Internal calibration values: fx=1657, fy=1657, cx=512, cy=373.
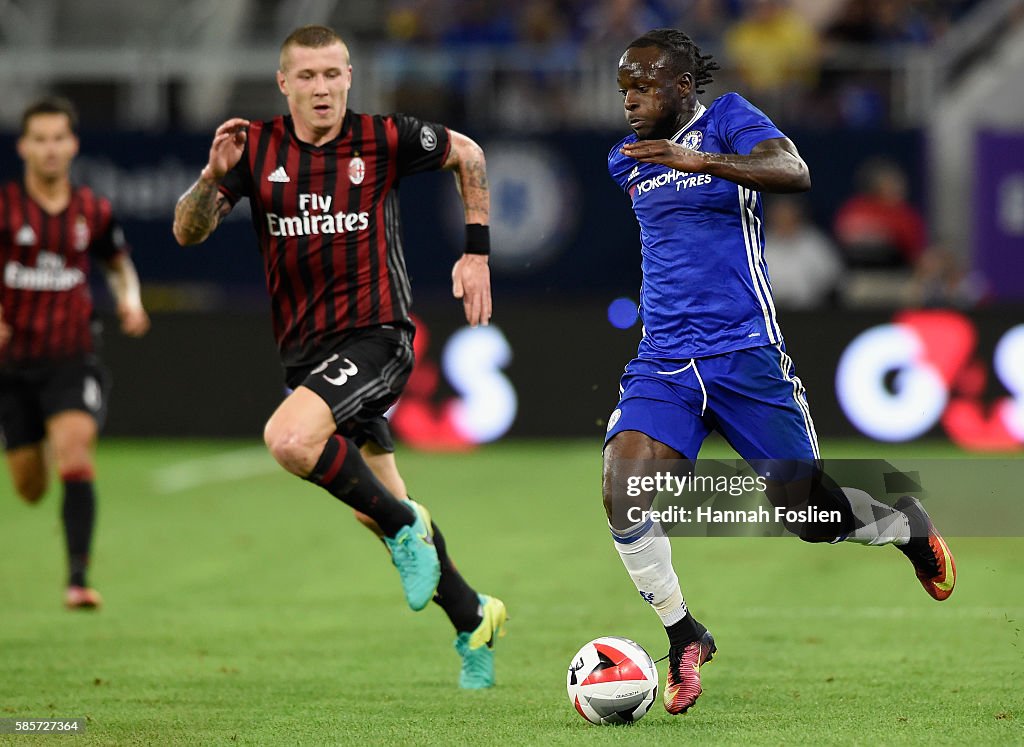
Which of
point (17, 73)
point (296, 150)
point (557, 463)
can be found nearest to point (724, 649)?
point (296, 150)

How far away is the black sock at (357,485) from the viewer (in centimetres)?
559

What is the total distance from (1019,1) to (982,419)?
4924mm

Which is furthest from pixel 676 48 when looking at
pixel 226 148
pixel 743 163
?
pixel 226 148

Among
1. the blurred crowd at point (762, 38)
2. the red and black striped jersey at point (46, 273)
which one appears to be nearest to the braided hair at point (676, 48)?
the red and black striped jersey at point (46, 273)

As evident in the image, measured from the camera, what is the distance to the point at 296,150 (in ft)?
19.8

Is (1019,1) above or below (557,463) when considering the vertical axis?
above

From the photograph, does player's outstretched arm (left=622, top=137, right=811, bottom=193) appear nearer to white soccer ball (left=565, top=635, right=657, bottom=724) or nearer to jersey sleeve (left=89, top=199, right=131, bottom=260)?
white soccer ball (left=565, top=635, right=657, bottom=724)

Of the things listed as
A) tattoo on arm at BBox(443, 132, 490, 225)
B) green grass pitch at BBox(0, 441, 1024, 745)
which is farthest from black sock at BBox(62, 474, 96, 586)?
tattoo on arm at BBox(443, 132, 490, 225)

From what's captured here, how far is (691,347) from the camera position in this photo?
17.8 feet

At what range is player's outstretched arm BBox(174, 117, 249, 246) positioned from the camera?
5730 mm

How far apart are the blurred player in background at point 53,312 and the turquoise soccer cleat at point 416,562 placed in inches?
123

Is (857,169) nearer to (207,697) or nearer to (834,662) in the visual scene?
(834,662)

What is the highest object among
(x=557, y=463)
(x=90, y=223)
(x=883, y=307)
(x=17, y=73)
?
(x=17, y=73)

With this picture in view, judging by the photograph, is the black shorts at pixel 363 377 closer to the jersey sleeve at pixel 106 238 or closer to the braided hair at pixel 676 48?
the braided hair at pixel 676 48
